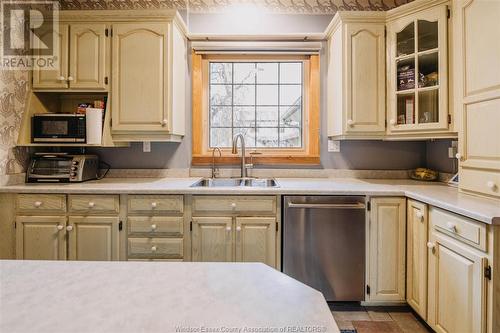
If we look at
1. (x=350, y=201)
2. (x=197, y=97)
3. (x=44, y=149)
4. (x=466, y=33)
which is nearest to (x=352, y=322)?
(x=350, y=201)

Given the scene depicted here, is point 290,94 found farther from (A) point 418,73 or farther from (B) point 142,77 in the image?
(B) point 142,77

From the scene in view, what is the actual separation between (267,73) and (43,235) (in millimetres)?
2273

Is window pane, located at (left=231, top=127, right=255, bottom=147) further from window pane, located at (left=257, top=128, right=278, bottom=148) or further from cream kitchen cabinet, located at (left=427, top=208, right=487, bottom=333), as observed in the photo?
cream kitchen cabinet, located at (left=427, top=208, right=487, bottom=333)

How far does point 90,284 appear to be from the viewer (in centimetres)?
65

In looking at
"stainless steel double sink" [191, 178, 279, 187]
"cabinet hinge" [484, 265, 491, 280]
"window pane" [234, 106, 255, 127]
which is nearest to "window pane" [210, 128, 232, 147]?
"window pane" [234, 106, 255, 127]

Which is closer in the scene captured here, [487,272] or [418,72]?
[487,272]

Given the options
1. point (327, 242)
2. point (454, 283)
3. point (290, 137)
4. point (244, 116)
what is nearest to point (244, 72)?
point (244, 116)

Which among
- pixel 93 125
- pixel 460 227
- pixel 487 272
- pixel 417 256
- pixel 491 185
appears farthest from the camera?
pixel 93 125

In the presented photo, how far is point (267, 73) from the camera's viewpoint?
114 inches

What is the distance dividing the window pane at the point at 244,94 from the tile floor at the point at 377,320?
1919 millimetres

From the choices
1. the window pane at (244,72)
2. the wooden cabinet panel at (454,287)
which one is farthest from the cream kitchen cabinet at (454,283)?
the window pane at (244,72)

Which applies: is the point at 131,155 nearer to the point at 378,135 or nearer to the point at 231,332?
the point at 378,135

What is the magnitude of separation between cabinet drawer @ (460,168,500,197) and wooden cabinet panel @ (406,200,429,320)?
11.6 inches

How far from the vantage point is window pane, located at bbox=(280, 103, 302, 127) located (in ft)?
9.50
